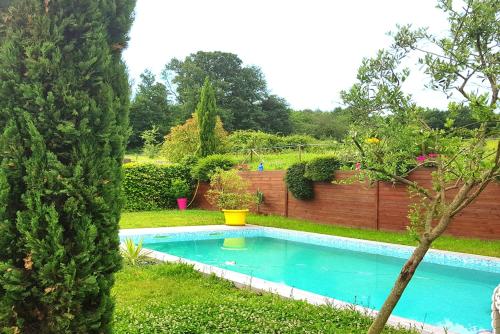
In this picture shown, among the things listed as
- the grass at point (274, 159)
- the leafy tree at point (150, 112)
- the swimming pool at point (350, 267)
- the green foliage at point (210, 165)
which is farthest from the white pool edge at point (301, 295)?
the leafy tree at point (150, 112)

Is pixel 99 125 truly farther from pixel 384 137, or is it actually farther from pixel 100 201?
pixel 384 137

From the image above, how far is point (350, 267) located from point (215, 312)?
524 cm

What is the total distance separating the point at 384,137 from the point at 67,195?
1959 millimetres

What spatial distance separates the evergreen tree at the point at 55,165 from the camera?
260 centimetres

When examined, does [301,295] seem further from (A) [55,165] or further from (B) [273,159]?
(B) [273,159]

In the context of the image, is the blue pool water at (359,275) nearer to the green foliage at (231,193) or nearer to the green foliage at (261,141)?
the green foliage at (231,193)

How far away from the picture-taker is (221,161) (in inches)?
714

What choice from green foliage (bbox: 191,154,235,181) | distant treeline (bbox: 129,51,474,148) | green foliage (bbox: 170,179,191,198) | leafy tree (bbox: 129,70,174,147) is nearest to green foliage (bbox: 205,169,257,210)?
green foliage (bbox: 191,154,235,181)

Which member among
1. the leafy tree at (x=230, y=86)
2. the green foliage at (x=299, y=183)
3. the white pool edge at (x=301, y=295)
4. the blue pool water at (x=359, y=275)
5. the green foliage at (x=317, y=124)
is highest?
the leafy tree at (x=230, y=86)

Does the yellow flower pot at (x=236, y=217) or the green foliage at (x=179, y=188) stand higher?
the green foliage at (x=179, y=188)

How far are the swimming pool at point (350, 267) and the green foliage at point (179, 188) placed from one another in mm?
5523

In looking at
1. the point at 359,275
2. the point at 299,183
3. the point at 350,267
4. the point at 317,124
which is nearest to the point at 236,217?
the point at 299,183

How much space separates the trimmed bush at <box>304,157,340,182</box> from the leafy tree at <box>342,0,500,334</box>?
10379mm

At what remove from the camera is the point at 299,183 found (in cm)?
1419
